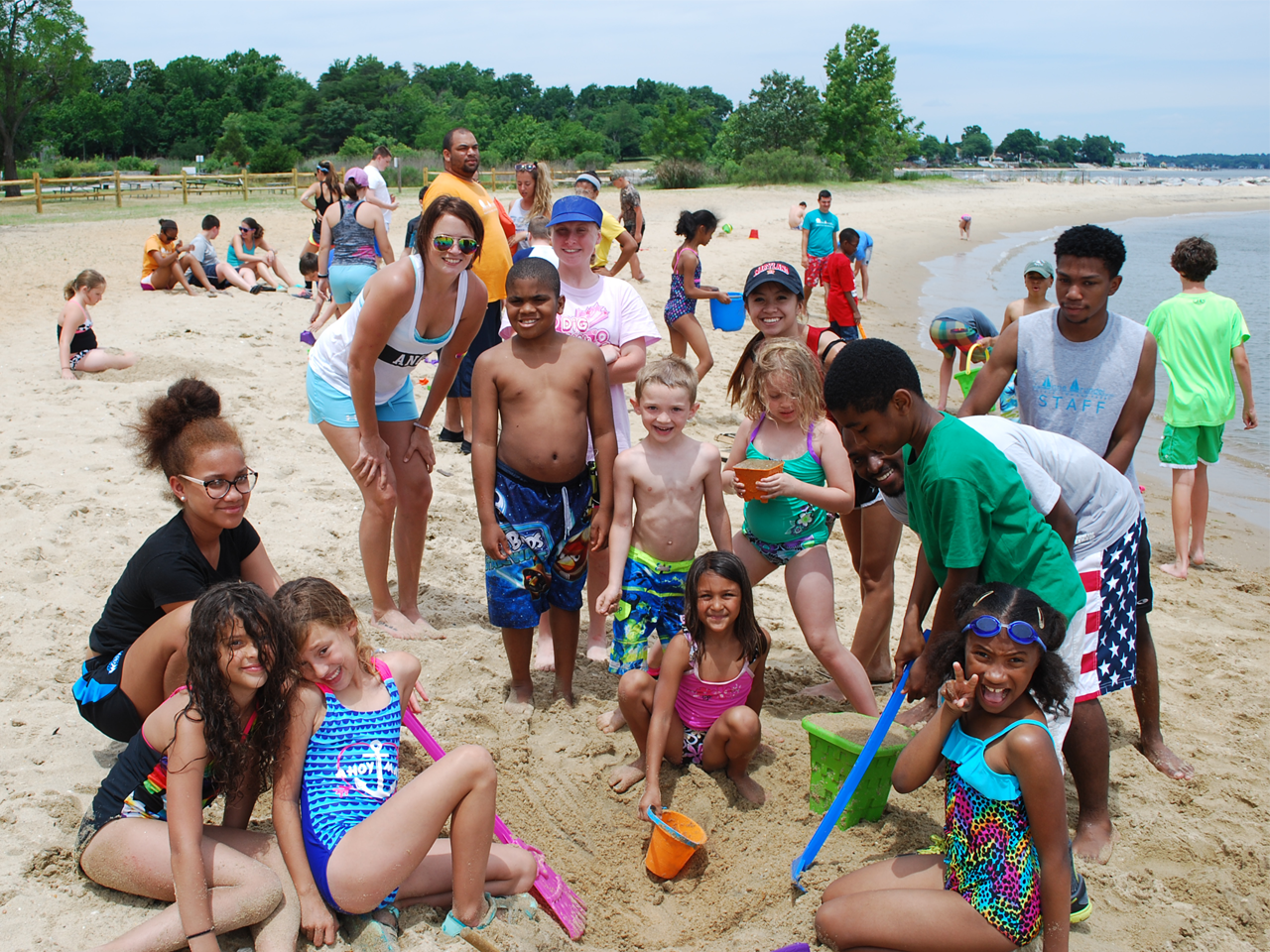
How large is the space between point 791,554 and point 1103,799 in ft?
4.67

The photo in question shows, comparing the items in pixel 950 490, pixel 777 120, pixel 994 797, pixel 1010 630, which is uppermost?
pixel 777 120

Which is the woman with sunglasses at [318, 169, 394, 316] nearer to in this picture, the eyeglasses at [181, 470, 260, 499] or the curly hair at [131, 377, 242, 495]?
the curly hair at [131, 377, 242, 495]

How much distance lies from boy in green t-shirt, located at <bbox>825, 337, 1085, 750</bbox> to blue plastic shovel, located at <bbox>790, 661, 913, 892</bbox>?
0.51 feet

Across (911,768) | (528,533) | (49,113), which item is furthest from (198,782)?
(49,113)

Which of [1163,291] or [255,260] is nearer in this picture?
[255,260]

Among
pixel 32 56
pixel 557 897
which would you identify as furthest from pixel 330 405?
pixel 32 56

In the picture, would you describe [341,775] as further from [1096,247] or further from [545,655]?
[1096,247]

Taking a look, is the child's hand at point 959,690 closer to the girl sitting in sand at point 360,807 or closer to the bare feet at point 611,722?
the girl sitting in sand at point 360,807

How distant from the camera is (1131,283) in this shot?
68.7 feet

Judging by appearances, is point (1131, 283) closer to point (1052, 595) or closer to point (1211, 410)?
point (1211, 410)

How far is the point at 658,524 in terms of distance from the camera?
3850mm

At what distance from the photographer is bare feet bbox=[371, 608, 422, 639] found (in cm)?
452

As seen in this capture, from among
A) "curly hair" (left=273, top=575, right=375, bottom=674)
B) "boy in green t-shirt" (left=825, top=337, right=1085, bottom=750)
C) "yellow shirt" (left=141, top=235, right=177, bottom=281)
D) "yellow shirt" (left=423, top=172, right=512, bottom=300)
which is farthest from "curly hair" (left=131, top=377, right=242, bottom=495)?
"yellow shirt" (left=141, top=235, right=177, bottom=281)

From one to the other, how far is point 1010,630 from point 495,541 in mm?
2058
